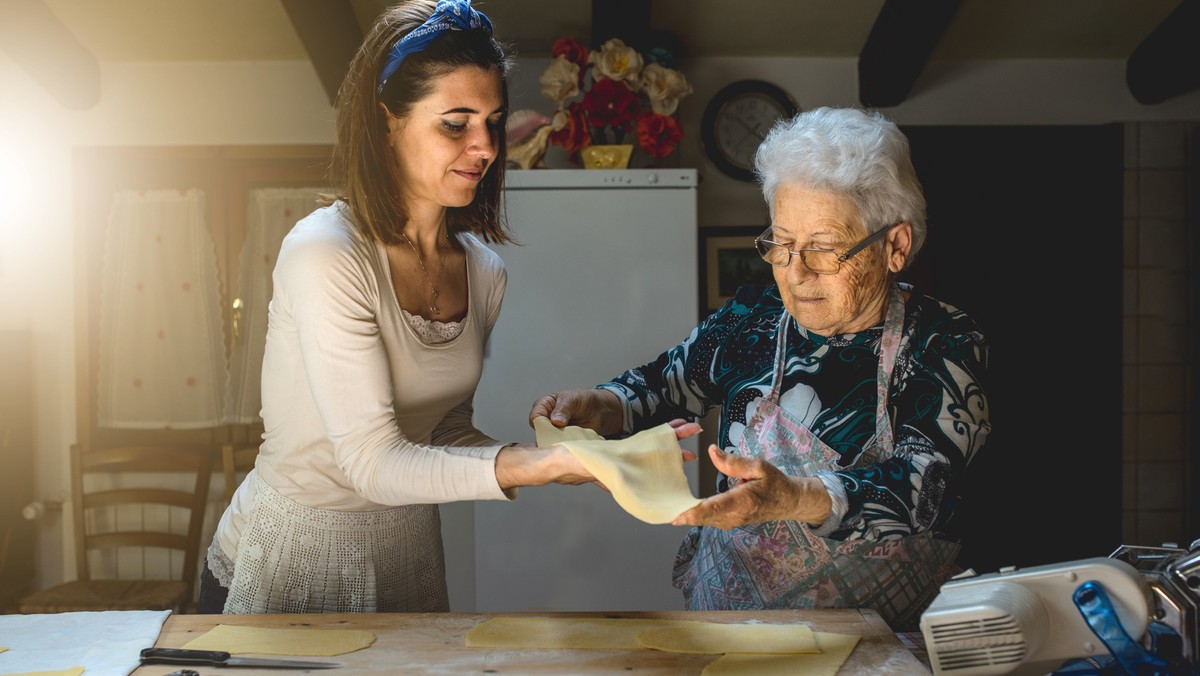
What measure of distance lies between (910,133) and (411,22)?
283 cm

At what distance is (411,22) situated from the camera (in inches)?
57.2

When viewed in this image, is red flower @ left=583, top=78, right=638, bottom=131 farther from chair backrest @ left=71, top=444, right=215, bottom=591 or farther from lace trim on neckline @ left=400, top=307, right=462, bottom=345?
chair backrest @ left=71, top=444, right=215, bottom=591

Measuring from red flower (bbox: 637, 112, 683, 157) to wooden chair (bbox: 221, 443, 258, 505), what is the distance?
2.07m

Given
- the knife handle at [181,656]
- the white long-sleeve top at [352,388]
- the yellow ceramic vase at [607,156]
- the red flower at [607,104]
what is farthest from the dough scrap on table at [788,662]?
the red flower at [607,104]

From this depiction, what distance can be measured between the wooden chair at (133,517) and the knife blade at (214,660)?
8.06ft

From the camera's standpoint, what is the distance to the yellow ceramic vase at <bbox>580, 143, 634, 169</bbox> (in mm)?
3260

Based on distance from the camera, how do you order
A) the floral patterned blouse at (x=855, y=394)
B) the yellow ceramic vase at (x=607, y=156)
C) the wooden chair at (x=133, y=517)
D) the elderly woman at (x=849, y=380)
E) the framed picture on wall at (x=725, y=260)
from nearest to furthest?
1. the floral patterned blouse at (x=855, y=394)
2. the elderly woman at (x=849, y=380)
3. the yellow ceramic vase at (x=607, y=156)
4. the wooden chair at (x=133, y=517)
5. the framed picture on wall at (x=725, y=260)

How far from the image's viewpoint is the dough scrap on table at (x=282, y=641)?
1274mm

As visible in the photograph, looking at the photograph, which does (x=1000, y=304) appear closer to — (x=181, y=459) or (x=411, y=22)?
(x=411, y=22)

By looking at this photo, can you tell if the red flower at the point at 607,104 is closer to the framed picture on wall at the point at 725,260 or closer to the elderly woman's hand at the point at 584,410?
the framed picture on wall at the point at 725,260

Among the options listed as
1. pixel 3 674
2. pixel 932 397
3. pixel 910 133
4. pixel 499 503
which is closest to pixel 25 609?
pixel 499 503

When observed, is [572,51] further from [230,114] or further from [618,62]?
[230,114]

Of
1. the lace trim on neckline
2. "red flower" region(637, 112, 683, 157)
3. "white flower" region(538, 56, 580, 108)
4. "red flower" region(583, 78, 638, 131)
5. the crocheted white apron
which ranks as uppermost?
"white flower" region(538, 56, 580, 108)

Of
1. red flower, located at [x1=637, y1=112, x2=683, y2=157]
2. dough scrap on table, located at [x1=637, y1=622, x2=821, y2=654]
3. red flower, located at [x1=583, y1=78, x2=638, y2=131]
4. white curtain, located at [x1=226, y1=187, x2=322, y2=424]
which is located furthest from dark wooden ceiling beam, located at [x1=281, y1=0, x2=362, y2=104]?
dough scrap on table, located at [x1=637, y1=622, x2=821, y2=654]
